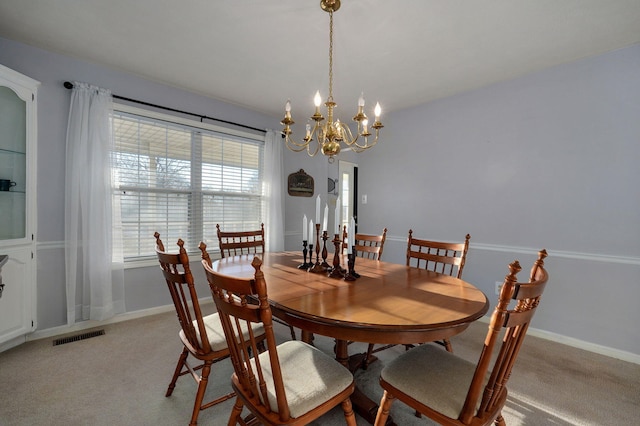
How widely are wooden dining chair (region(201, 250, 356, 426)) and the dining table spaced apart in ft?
0.71

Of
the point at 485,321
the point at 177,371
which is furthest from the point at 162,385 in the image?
the point at 485,321

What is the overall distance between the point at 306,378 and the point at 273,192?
2.87m

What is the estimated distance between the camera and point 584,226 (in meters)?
2.43

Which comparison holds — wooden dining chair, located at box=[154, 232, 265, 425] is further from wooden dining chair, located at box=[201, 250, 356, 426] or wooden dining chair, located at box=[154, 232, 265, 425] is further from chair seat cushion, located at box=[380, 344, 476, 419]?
chair seat cushion, located at box=[380, 344, 476, 419]

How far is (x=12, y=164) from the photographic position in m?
2.19

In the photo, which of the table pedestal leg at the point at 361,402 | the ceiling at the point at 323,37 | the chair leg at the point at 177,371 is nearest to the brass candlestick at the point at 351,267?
the table pedestal leg at the point at 361,402

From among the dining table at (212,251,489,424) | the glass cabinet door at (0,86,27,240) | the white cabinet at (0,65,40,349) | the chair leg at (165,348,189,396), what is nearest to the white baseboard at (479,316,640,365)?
the dining table at (212,251,489,424)

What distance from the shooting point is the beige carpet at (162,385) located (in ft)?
5.10

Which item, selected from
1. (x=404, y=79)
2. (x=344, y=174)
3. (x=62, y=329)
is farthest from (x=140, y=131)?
(x=344, y=174)

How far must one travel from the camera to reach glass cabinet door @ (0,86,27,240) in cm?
215

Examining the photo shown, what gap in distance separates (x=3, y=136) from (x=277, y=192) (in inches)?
99.8

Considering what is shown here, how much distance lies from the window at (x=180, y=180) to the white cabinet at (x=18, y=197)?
592 mm

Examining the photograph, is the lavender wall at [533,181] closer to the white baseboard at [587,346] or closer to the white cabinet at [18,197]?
the white baseboard at [587,346]

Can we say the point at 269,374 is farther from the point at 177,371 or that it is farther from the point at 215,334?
the point at 177,371
